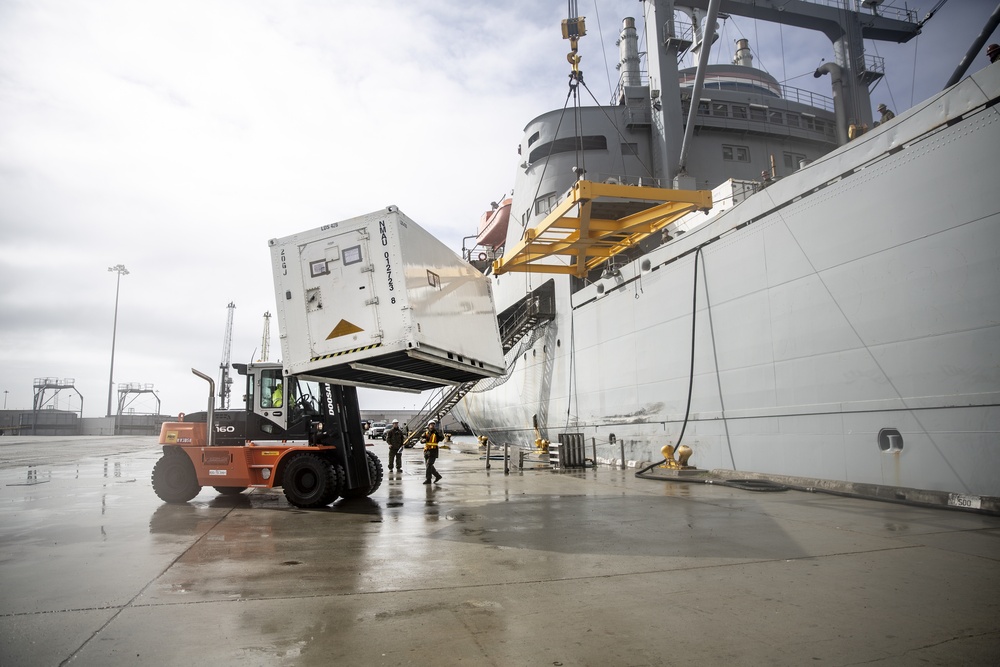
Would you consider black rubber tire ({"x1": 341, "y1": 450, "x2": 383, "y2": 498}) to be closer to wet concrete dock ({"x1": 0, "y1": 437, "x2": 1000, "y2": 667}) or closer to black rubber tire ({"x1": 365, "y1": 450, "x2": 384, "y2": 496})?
black rubber tire ({"x1": 365, "y1": 450, "x2": 384, "y2": 496})

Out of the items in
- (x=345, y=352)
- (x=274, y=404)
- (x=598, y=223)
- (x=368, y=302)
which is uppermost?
(x=598, y=223)

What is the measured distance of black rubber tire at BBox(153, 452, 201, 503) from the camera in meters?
10.8

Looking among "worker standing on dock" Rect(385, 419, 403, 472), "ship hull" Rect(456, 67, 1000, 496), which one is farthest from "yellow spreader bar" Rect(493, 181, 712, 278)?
"worker standing on dock" Rect(385, 419, 403, 472)

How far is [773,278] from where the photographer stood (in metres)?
11.5

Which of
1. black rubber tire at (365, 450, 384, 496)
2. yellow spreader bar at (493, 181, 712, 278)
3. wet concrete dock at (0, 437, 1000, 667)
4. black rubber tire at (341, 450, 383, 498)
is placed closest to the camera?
wet concrete dock at (0, 437, 1000, 667)

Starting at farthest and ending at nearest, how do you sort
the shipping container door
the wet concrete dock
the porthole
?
the porthole, the shipping container door, the wet concrete dock

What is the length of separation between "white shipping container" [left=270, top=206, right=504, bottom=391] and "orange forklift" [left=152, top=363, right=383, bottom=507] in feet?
4.39

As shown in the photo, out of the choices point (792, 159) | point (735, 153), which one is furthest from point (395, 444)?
point (792, 159)

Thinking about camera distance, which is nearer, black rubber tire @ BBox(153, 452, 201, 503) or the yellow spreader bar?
black rubber tire @ BBox(153, 452, 201, 503)

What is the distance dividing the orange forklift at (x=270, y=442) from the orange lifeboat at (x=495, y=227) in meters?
21.1

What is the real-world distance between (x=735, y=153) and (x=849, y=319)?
12.6 metres

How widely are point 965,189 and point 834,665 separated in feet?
25.1

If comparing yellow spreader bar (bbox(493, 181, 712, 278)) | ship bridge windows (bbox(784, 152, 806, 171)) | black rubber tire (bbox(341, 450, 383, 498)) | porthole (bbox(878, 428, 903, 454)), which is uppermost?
ship bridge windows (bbox(784, 152, 806, 171))

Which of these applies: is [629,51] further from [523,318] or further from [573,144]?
[523,318]
